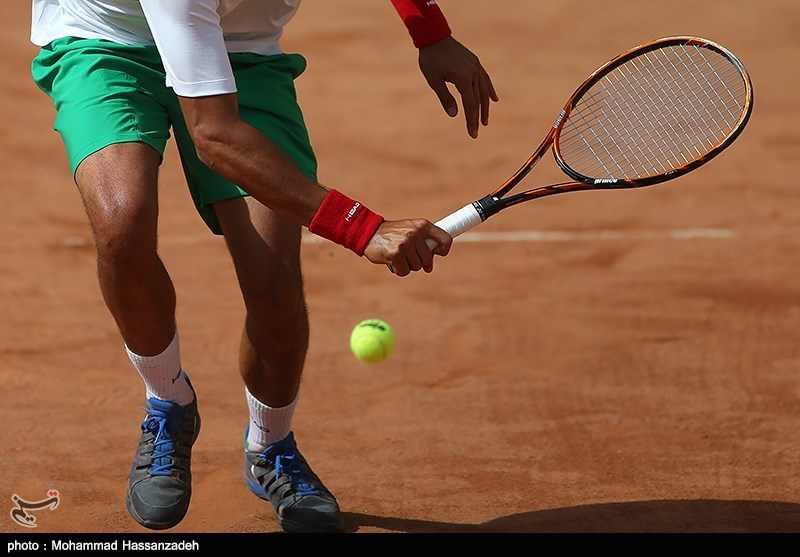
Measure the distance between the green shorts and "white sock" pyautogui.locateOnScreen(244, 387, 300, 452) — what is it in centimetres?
59

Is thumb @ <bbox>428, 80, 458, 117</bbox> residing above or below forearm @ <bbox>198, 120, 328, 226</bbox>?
below

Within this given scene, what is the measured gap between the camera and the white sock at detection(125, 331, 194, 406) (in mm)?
3533

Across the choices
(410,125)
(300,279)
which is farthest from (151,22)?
(410,125)

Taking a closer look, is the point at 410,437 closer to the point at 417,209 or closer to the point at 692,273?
the point at 692,273

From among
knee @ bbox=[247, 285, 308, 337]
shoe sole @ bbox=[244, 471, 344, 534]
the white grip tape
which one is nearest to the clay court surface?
shoe sole @ bbox=[244, 471, 344, 534]

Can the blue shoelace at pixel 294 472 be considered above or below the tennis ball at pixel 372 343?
above

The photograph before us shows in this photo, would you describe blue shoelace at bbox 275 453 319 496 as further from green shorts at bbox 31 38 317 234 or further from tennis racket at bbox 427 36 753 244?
tennis racket at bbox 427 36 753 244

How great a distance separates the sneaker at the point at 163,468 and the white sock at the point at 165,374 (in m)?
0.03

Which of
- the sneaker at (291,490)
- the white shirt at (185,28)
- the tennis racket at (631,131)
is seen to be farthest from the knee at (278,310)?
the white shirt at (185,28)

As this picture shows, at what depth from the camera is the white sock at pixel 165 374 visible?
11.6 ft

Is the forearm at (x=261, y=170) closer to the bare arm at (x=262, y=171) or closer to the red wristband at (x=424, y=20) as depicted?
the bare arm at (x=262, y=171)

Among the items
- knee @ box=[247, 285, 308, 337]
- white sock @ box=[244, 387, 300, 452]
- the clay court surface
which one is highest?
knee @ box=[247, 285, 308, 337]

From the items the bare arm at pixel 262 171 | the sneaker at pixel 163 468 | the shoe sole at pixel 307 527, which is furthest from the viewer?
the shoe sole at pixel 307 527

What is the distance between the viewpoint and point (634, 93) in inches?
172
